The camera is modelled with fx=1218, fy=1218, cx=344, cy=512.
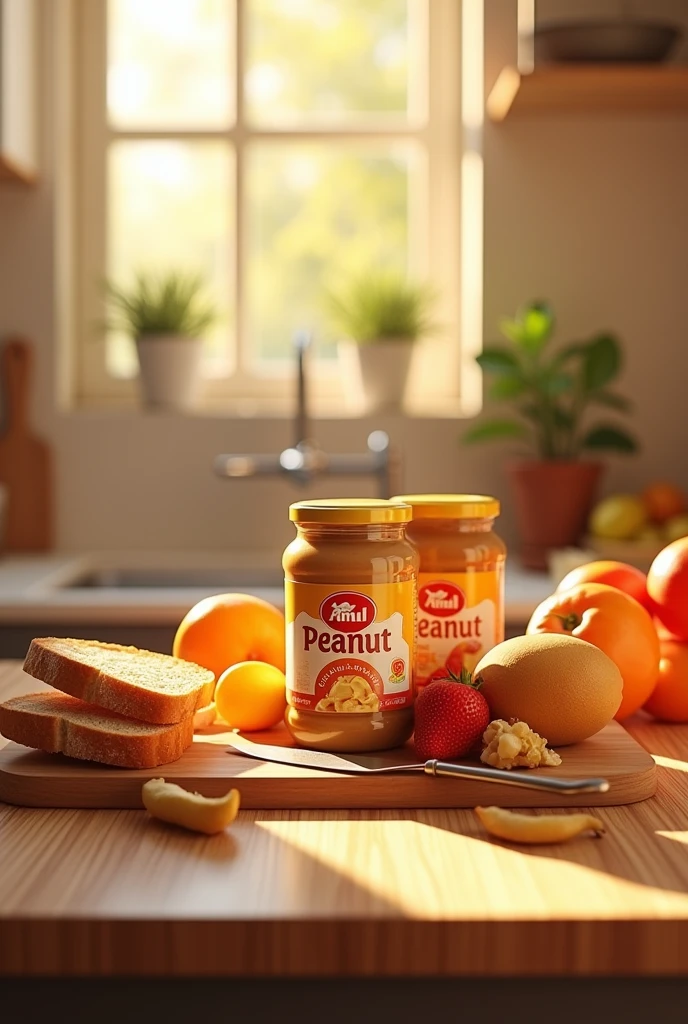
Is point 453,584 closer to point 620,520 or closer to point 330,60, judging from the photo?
point 620,520

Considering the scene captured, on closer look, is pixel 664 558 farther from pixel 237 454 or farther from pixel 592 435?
pixel 237 454

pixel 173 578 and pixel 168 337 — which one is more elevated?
pixel 168 337

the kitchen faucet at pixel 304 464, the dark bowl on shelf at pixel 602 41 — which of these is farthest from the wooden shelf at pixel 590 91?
the kitchen faucet at pixel 304 464

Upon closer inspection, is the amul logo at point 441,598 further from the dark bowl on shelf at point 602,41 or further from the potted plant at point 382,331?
the potted plant at point 382,331

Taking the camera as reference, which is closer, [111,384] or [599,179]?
[599,179]

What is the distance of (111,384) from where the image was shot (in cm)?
298

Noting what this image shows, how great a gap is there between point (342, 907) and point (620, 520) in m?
1.83

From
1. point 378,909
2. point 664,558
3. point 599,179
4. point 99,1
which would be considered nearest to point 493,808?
point 378,909

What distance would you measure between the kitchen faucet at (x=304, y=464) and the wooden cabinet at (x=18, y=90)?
0.71 m

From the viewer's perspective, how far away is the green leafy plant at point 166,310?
279 centimetres

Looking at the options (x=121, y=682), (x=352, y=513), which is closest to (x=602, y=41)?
(x=352, y=513)

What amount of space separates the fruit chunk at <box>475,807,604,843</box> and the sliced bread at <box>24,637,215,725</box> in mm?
283

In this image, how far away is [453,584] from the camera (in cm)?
108

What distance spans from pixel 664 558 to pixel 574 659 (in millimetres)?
259
